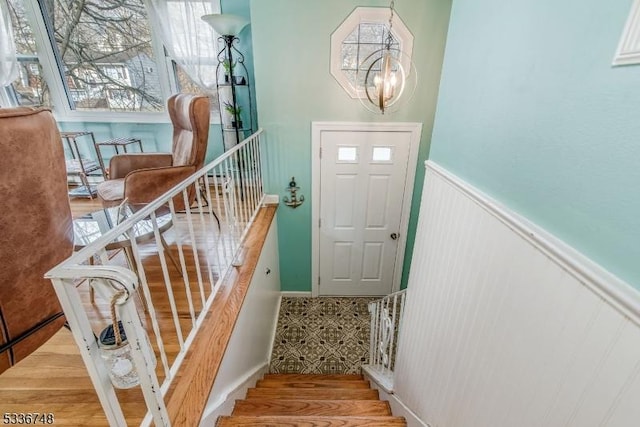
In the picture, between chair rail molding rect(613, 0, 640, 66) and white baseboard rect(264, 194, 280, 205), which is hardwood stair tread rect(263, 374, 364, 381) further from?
chair rail molding rect(613, 0, 640, 66)

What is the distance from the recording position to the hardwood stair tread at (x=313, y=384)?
2.39 meters

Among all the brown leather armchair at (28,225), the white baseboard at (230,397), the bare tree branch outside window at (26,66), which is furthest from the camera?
the bare tree branch outside window at (26,66)

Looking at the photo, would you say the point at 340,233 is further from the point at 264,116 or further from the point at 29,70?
the point at 29,70

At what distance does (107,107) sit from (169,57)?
1.14m

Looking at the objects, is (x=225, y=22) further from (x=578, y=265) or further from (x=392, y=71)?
(x=578, y=265)

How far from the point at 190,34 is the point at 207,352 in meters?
3.62

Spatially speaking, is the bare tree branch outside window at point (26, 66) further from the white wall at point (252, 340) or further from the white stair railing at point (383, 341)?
the white stair railing at point (383, 341)

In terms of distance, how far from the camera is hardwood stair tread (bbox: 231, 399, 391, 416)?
1.85 metres

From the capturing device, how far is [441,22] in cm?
243

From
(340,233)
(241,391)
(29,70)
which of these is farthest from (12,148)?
(29,70)

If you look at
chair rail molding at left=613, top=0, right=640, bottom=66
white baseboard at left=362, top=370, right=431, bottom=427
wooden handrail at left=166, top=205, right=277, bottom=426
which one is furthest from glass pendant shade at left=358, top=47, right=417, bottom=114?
white baseboard at left=362, top=370, right=431, bottom=427

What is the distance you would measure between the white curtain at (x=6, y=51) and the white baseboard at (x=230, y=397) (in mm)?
4530

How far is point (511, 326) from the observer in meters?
0.92

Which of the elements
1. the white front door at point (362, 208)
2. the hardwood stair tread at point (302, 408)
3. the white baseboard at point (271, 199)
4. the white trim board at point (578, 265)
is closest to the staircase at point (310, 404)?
the hardwood stair tread at point (302, 408)
